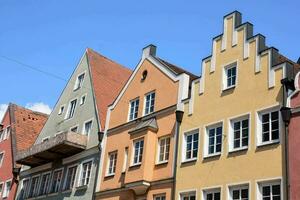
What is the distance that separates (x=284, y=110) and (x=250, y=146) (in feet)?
8.37

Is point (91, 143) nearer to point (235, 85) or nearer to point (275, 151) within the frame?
point (235, 85)

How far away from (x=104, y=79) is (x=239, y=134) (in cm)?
1910

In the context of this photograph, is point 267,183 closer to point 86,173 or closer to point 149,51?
point 149,51

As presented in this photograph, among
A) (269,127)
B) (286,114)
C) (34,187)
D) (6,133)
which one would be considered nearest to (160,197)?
(269,127)

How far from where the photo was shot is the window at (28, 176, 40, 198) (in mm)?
41259

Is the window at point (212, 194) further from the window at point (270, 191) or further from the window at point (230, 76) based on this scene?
the window at point (230, 76)

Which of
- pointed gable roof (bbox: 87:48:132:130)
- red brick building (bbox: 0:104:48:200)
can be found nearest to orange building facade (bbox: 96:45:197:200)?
pointed gable roof (bbox: 87:48:132:130)

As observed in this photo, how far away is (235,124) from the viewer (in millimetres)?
24656

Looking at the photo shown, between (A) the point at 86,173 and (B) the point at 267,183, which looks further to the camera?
(A) the point at 86,173

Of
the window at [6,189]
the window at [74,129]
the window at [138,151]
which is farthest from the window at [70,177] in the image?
the window at [6,189]

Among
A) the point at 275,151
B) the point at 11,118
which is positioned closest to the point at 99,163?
the point at 275,151

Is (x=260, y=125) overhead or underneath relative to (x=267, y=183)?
overhead

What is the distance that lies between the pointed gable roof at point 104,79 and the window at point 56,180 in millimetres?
5984

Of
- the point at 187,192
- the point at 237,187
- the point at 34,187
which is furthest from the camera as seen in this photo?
the point at 34,187
